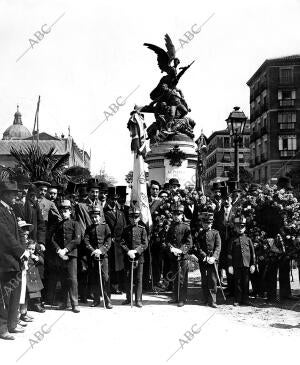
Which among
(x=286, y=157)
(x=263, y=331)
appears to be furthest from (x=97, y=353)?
(x=286, y=157)

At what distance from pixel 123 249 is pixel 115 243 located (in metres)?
0.51

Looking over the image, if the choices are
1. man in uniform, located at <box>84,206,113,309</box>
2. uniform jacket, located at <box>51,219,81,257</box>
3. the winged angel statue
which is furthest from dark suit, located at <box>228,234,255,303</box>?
the winged angel statue

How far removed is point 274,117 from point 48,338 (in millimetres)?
56367

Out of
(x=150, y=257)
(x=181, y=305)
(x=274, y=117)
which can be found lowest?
(x=181, y=305)

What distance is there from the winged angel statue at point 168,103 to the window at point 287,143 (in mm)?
40698

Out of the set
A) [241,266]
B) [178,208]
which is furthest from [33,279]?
[241,266]

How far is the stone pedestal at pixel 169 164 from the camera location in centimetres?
1834

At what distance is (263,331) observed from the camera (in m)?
7.04

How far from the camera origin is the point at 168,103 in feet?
65.6

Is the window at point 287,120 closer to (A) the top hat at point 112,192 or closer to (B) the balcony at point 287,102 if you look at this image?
(B) the balcony at point 287,102

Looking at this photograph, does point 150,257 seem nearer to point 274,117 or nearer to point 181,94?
point 181,94

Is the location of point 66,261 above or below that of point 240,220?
below

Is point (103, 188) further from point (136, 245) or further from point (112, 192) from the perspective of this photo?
point (136, 245)

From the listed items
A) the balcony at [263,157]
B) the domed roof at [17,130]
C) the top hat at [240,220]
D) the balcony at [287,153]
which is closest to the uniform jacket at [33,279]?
the top hat at [240,220]
